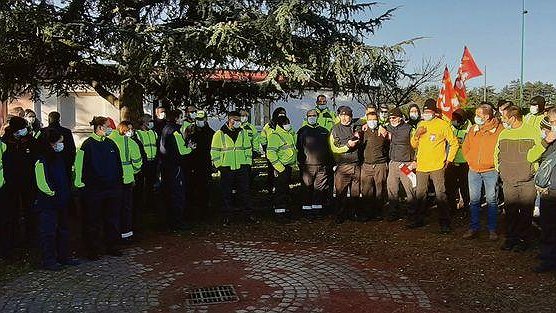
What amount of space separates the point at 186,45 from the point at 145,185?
2.74m

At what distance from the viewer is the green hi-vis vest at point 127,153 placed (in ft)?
25.9

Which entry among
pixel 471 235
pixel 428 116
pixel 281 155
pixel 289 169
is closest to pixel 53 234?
pixel 281 155

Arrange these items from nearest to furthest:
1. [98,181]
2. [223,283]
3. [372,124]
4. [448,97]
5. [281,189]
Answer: [223,283] < [98,181] < [372,124] < [281,189] < [448,97]

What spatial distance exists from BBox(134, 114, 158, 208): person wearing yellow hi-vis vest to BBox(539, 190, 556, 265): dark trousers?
5757 mm

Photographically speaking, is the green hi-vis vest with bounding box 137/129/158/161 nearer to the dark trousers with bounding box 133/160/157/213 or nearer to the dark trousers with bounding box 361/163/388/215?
the dark trousers with bounding box 133/160/157/213

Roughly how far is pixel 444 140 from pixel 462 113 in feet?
6.68

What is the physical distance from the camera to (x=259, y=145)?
36.3 ft

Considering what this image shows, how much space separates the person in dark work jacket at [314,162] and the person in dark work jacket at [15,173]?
447cm

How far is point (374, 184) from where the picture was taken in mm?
9656

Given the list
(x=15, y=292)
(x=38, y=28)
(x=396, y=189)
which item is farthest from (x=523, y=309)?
(x=38, y=28)

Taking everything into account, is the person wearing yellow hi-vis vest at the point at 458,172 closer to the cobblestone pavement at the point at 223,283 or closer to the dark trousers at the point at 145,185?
the cobblestone pavement at the point at 223,283

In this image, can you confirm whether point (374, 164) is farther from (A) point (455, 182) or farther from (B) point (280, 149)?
(B) point (280, 149)

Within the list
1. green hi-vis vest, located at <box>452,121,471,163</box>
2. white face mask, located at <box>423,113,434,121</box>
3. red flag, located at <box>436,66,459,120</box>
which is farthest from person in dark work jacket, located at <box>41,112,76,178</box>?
red flag, located at <box>436,66,459,120</box>

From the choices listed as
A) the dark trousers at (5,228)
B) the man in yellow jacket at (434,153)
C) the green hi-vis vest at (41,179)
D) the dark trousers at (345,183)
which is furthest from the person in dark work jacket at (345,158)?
the dark trousers at (5,228)
